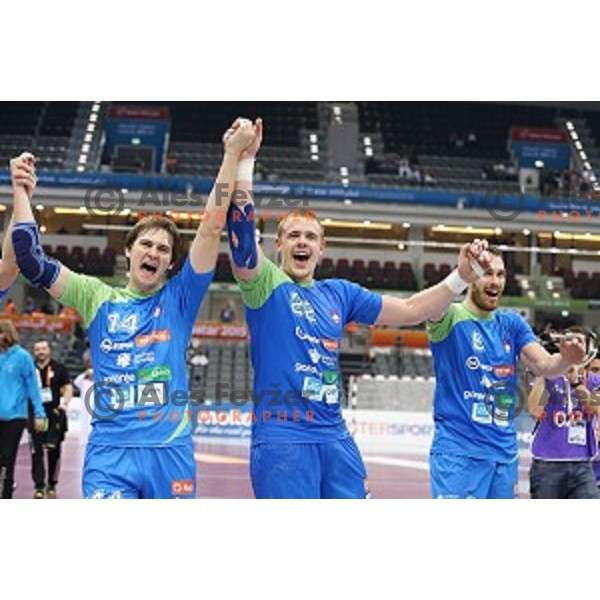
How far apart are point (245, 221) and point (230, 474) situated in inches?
339

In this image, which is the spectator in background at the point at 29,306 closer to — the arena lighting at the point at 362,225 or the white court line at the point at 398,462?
the arena lighting at the point at 362,225

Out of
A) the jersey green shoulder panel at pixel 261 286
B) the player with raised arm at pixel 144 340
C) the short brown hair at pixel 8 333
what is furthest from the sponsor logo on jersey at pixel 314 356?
the short brown hair at pixel 8 333

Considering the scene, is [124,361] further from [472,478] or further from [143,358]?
[472,478]

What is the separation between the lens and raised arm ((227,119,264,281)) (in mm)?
4055

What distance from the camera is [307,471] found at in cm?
408

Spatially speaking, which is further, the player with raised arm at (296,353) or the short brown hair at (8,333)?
the short brown hair at (8,333)

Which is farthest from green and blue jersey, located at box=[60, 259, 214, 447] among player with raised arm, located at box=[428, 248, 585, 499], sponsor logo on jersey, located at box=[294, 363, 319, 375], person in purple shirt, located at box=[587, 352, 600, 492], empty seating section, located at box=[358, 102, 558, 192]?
empty seating section, located at box=[358, 102, 558, 192]

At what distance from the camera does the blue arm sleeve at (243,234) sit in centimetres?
406

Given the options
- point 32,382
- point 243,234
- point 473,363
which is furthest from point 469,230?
point 243,234

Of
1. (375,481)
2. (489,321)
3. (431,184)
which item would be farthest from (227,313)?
(489,321)

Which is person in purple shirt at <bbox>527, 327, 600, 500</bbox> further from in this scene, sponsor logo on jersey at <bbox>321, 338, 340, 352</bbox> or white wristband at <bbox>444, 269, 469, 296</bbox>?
sponsor logo on jersey at <bbox>321, 338, 340, 352</bbox>

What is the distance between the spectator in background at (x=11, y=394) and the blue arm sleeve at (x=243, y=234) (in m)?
4.52

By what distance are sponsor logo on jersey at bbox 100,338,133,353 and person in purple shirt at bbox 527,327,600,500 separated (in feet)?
9.60
